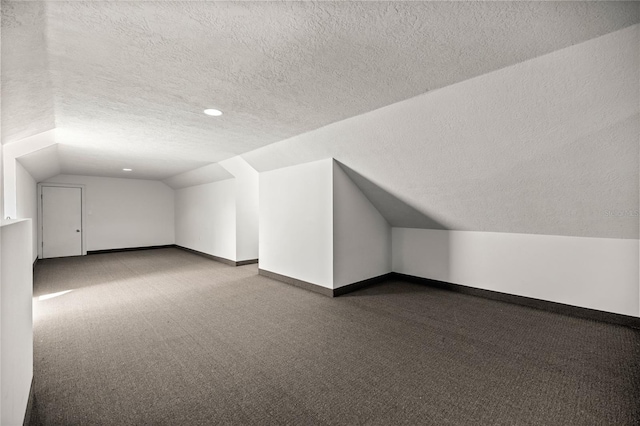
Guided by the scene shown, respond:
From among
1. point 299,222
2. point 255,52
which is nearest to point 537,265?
point 299,222

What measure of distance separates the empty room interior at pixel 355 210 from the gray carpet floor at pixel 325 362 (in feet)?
0.07

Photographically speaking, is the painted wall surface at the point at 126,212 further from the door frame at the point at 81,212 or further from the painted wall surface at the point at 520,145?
the painted wall surface at the point at 520,145

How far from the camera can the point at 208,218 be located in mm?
7895

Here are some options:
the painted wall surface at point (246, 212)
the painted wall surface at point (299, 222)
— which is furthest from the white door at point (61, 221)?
the painted wall surface at point (299, 222)

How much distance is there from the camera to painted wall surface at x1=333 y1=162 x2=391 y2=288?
441 centimetres

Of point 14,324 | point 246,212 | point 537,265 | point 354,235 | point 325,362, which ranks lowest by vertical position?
point 325,362

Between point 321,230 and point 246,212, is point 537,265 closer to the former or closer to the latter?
point 321,230

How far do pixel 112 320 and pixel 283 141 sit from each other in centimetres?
313

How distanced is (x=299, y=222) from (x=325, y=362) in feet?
8.88

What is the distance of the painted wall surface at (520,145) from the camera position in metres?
2.14

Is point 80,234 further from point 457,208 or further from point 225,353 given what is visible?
point 457,208

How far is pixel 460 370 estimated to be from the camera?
2.35m

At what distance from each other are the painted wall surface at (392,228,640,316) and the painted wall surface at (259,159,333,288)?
5.66 feet

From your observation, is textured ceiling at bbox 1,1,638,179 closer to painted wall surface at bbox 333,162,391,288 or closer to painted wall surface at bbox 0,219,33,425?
painted wall surface at bbox 0,219,33,425
